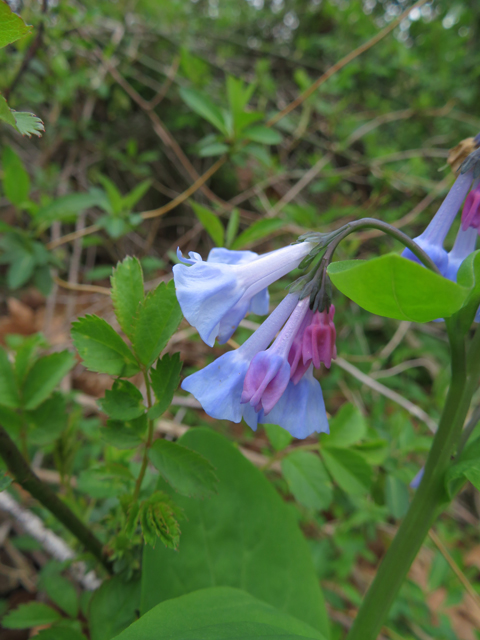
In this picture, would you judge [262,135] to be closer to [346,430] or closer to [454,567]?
[346,430]

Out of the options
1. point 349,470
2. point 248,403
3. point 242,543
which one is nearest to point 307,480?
point 349,470

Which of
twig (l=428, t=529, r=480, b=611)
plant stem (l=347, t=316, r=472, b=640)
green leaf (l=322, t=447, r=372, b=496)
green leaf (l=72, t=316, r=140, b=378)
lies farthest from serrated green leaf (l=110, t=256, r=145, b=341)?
twig (l=428, t=529, r=480, b=611)

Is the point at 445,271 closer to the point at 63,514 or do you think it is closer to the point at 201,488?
the point at 201,488

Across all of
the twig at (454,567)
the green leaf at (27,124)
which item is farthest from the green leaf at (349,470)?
the green leaf at (27,124)

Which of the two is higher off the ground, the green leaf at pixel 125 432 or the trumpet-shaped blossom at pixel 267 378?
the trumpet-shaped blossom at pixel 267 378

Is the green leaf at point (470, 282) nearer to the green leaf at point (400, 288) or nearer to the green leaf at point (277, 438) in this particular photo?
the green leaf at point (400, 288)

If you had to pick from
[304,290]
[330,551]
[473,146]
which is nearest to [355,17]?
[473,146]
